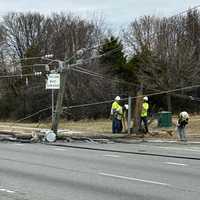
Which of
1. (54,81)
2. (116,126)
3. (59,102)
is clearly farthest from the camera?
(116,126)

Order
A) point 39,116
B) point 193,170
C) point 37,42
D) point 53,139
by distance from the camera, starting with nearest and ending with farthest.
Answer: point 193,170
point 53,139
point 39,116
point 37,42

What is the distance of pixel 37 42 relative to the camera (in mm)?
65500

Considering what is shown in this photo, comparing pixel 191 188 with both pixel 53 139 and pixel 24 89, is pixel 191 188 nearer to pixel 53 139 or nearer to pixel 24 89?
pixel 53 139

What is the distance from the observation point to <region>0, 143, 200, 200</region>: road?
1084 centimetres

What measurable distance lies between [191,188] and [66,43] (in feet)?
175

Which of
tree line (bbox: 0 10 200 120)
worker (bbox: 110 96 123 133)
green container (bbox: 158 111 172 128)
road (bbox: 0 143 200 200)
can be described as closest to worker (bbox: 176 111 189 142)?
worker (bbox: 110 96 123 133)

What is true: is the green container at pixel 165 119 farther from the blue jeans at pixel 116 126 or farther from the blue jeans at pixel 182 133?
the blue jeans at pixel 182 133

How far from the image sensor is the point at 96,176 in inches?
531

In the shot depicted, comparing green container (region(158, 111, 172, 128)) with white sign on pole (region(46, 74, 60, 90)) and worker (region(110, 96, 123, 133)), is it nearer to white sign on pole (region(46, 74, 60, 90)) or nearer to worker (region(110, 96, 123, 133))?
worker (region(110, 96, 123, 133))

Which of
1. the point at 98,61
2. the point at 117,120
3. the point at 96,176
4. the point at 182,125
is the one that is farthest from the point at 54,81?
the point at 98,61

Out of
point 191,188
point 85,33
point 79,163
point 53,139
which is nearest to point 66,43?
point 85,33

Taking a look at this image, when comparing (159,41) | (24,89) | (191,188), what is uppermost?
(159,41)

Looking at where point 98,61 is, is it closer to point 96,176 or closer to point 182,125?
point 182,125

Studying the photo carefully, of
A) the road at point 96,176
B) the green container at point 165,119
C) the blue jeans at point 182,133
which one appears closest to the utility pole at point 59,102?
the blue jeans at point 182,133
